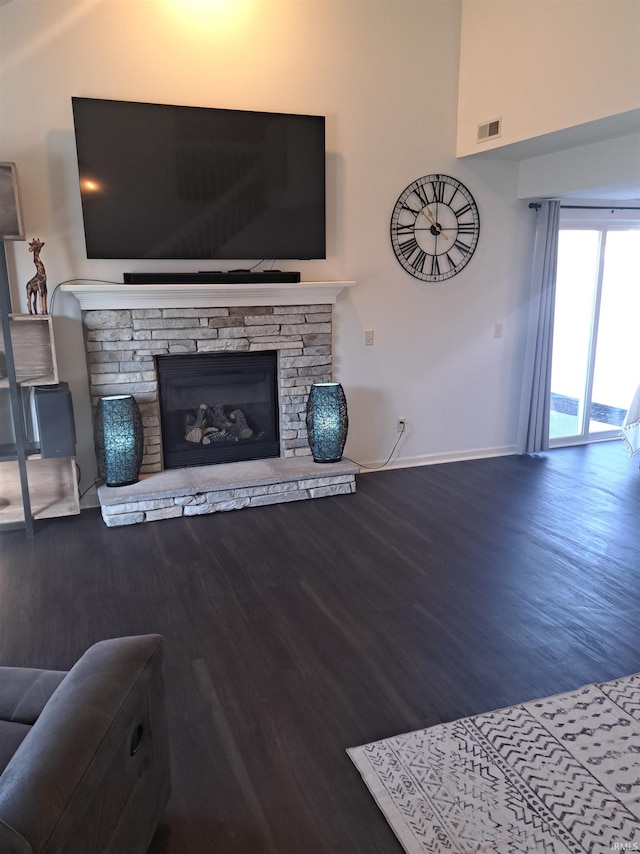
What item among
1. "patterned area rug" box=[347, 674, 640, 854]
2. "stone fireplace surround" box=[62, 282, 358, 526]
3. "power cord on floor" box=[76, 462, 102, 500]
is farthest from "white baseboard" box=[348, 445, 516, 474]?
"patterned area rug" box=[347, 674, 640, 854]

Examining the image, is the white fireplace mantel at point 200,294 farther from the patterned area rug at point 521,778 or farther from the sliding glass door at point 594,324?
the patterned area rug at point 521,778

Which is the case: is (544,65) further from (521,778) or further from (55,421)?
(521,778)

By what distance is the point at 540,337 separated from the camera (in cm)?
530

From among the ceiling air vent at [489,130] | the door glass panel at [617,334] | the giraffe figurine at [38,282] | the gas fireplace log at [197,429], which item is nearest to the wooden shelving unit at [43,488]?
the gas fireplace log at [197,429]

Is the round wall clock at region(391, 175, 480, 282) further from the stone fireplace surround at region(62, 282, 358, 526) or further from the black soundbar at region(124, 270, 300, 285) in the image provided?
the black soundbar at region(124, 270, 300, 285)

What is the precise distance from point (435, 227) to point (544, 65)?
130 cm

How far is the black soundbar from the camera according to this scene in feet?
13.3

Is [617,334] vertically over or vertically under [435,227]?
under

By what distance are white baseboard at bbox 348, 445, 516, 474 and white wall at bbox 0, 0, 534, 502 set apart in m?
0.02

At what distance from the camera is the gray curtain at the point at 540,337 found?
5156mm

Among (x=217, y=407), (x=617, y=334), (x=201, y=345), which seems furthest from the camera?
(x=617, y=334)

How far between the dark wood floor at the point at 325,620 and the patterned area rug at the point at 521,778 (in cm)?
9

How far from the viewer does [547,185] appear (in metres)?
4.82

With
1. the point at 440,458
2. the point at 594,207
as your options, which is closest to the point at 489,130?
the point at 594,207
